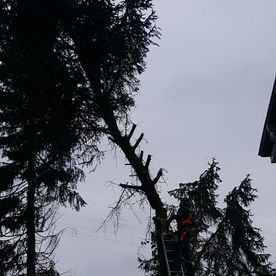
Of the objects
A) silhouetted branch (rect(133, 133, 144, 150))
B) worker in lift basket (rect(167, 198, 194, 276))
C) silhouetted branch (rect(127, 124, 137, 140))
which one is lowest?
worker in lift basket (rect(167, 198, 194, 276))

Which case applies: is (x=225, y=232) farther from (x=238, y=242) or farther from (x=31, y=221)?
(x=31, y=221)

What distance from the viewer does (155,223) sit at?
486 inches

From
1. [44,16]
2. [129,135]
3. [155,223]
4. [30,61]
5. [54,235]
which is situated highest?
[44,16]

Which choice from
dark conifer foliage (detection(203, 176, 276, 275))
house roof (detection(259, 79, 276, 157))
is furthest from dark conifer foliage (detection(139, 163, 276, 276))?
house roof (detection(259, 79, 276, 157))

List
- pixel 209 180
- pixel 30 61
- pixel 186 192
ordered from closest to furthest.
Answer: pixel 30 61, pixel 186 192, pixel 209 180

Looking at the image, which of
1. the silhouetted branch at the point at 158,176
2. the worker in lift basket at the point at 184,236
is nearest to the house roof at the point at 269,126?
the worker in lift basket at the point at 184,236

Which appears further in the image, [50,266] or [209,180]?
[209,180]

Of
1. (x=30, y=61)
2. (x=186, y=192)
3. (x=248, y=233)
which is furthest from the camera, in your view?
(x=248, y=233)

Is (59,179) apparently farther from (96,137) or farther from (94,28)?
(94,28)

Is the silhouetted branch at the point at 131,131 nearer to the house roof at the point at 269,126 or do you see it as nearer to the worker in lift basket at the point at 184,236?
the worker in lift basket at the point at 184,236

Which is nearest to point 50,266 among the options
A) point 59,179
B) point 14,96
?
point 59,179

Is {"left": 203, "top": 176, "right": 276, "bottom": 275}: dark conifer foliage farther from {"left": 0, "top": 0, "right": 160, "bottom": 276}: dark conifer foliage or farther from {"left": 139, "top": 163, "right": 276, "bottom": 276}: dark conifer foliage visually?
{"left": 0, "top": 0, "right": 160, "bottom": 276}: dark conifer foliage

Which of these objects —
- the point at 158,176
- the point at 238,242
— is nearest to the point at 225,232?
the point at 238,242

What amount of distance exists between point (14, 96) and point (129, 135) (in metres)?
3.44
